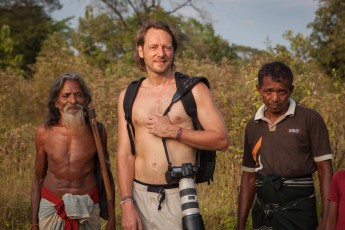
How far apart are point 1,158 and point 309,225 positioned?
175 inches

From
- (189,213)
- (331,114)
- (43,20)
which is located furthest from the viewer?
(43,20)

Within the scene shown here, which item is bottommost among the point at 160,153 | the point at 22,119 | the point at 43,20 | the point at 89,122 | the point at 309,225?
the point at 309,225

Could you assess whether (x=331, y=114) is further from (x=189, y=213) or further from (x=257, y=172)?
(x=189, y=213)

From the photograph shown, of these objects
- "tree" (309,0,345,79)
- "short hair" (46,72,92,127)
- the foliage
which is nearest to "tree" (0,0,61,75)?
the foliage

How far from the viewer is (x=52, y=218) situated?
12.8ft

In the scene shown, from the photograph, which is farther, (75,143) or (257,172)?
(75,143)

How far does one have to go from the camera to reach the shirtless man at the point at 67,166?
391 centimetres

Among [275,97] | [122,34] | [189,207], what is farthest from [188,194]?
[122,34]

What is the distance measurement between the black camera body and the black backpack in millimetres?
115

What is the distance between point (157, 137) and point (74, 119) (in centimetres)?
103

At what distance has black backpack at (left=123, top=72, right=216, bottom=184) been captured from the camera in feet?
10.3

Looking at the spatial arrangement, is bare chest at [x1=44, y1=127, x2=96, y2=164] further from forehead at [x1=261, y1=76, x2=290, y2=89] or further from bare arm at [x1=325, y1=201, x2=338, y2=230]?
bare arm at [x1=325, y1=201, x2=338, y2=230]

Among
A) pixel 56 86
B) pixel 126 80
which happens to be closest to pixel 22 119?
pixel 126 80

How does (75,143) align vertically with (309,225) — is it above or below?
above
